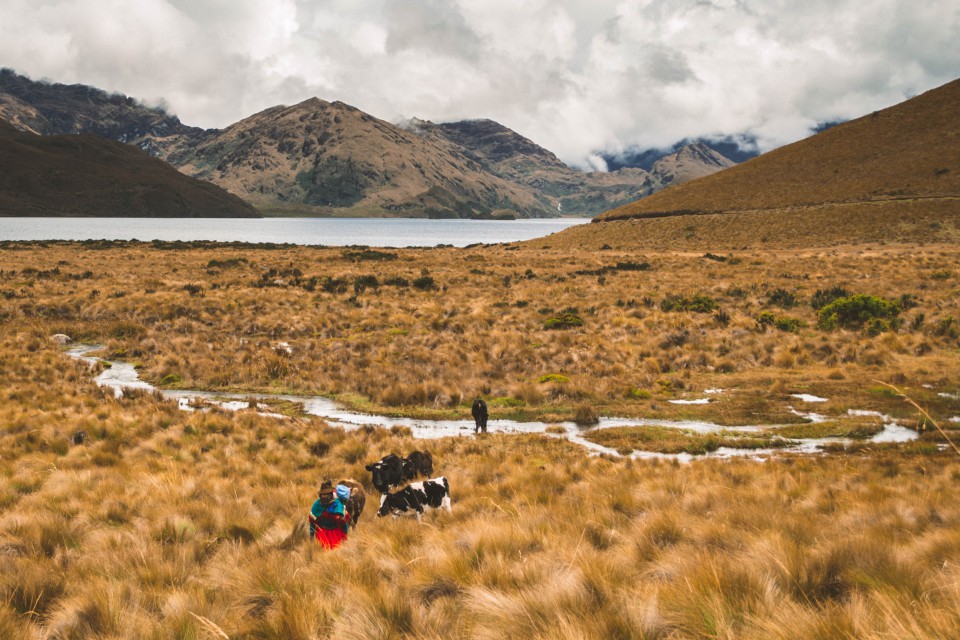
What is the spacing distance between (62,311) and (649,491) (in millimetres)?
33409

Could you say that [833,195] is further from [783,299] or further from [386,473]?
[386,473]

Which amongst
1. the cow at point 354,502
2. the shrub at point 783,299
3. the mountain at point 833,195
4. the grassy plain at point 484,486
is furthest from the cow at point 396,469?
the mountain at point 833,195

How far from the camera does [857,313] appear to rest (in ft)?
76.9

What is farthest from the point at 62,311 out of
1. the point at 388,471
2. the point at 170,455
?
the point at 388,471

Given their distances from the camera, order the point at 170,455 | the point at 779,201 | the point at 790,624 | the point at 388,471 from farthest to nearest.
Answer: the point at 779,201 < the point at 170,455 < the point at 388,471 < the point at 790,624

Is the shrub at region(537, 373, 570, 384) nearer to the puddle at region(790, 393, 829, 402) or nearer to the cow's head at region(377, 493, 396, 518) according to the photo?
the puddle at region(790, 393, 829, 402)

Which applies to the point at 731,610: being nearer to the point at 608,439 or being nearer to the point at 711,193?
the point at 608,439

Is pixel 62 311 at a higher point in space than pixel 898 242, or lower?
lower

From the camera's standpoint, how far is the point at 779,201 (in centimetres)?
9106

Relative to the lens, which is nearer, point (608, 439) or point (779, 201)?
point (608, 439)

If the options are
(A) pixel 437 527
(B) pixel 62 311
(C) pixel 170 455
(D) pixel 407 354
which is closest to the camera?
(A) pixel 437 527

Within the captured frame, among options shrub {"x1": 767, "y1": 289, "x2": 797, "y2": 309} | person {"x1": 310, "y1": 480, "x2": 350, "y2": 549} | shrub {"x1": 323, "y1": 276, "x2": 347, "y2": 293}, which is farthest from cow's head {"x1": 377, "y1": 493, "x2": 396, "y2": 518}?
shrub {"x1": 323, "y1": 276, "x2": 347, "y2": 293}

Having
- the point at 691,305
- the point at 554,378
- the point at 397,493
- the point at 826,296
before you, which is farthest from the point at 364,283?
the point at 397,493

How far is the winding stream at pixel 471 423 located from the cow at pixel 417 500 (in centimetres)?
506
